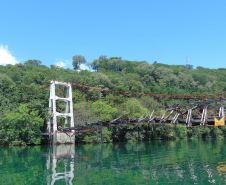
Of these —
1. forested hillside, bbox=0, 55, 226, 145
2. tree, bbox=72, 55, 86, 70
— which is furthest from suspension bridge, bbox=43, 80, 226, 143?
tree, bbox=72, 55, 86, 70

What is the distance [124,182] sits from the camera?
10.8 metres

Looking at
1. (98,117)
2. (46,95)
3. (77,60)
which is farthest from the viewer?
(77,60)

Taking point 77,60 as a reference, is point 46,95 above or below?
below

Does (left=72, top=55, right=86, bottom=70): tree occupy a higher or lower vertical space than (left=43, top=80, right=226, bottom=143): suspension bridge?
higher

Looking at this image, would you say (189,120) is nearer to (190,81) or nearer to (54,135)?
(54,135)

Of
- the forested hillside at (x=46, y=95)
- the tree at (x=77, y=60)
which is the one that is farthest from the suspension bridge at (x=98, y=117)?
the tree at (x=77, y=60)

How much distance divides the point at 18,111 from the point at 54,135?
19.9 feet

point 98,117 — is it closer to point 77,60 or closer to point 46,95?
point 46,95

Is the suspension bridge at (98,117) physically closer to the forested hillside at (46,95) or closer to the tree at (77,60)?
the forested hillside at (46,95)

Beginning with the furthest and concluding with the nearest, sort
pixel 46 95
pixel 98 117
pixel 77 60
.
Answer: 1. pixel 77 60
2. pixel 98 117
3. pixel 46 95

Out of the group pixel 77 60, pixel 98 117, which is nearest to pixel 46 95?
pixel 98 117

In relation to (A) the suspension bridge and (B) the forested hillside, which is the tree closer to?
(B) the forested hillside

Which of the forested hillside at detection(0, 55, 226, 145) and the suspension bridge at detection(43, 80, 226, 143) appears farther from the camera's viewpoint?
the forested hillside at detection(0, 55, 226, 145)

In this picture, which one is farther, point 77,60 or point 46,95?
point 77,60
